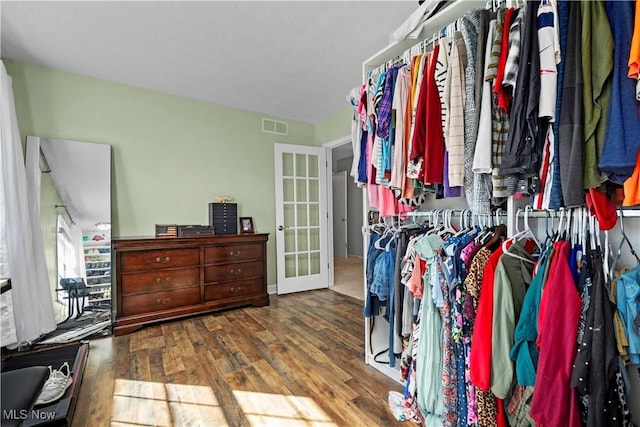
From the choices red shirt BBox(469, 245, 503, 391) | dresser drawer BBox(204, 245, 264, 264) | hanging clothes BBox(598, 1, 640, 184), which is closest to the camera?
hanging clothes BBox(598, 1, 640, 184)

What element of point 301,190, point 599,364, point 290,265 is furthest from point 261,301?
point 599,364

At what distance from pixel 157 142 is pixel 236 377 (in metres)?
2.60

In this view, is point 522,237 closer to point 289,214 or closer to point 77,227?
point 289,214

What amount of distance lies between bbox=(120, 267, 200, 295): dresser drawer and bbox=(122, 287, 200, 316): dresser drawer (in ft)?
0.16

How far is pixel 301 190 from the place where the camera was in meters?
4.14

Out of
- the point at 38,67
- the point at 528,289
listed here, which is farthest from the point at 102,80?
the point at 528,289

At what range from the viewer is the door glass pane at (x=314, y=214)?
423cm

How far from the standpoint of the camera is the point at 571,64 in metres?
0.92

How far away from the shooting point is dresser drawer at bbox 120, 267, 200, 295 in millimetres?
2645

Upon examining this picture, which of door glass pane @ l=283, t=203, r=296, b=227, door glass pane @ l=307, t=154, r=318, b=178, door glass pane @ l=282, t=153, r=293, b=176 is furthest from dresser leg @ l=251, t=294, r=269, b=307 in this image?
door glass pane @ l=307, t=154, r=318, b=178

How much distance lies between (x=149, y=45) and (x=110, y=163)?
4.15 ft

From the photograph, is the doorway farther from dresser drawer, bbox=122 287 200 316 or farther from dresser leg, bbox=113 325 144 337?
dresser leg, bbox=113 325 144 337

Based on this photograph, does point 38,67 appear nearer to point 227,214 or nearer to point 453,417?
point 227,214

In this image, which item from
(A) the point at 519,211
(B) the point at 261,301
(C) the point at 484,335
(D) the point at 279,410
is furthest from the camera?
(B) the point at 261,301
